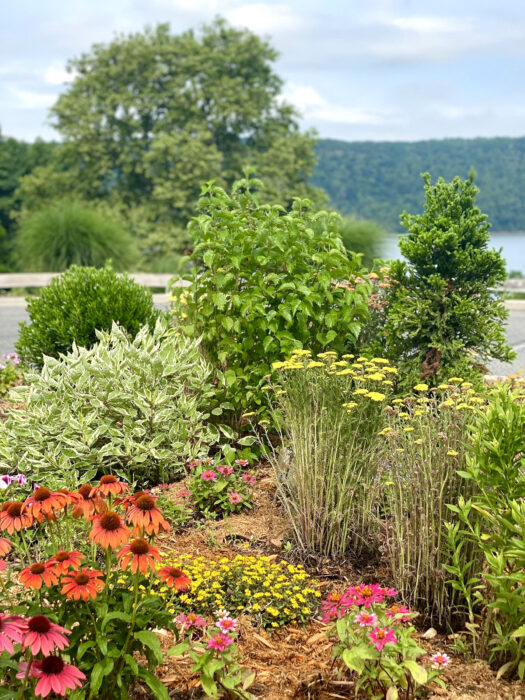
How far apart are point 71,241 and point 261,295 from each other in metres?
12.8

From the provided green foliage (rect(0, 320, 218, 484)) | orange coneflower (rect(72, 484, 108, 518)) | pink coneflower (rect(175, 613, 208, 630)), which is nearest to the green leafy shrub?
green foliage (rect(0, 320, 218, 484))

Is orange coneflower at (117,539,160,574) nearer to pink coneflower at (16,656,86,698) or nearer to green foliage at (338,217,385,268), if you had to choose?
pink coneflower at (16,656,86,698)

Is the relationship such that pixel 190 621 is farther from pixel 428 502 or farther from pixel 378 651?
pixel 428 502

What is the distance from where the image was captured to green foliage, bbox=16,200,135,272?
16.5 metres

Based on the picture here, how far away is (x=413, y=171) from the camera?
4112cm

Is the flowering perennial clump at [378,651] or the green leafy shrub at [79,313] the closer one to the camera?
the flowering perennial clump at [378,651]

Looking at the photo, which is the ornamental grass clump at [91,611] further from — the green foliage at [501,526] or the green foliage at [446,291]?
the green foliage at [446,291]

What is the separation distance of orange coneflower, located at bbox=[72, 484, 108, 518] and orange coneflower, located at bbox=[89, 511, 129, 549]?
0.52ft

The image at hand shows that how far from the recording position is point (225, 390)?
193 inches

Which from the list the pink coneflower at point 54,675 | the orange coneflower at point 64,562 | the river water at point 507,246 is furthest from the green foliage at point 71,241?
the pink coneflower at point 54,675

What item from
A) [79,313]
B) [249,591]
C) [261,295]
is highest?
[261,295]

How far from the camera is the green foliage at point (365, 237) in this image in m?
13.3

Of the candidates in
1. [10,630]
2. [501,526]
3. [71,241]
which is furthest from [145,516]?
[71,241]

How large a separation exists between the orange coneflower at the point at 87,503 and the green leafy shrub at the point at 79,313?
394 centimetres
